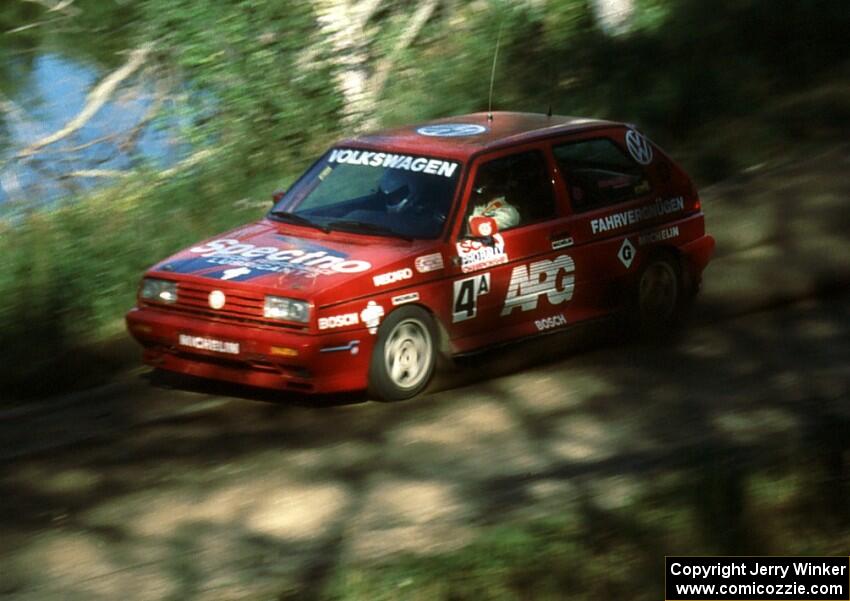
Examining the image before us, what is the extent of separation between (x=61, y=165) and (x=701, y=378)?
5.84 metres

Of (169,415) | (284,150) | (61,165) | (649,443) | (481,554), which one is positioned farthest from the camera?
(284,150)

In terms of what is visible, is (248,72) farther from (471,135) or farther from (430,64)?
(471,135)

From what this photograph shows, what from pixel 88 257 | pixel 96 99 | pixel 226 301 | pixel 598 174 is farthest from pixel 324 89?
pixel 226 301

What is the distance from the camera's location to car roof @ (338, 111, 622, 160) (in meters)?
10.0

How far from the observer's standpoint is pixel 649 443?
342 inches

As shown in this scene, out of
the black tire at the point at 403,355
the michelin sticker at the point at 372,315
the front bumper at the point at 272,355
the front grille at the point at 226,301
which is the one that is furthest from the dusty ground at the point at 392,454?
the front grille at the point at 226,301

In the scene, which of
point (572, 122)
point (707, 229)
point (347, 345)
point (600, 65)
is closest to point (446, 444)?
point (347, 345)

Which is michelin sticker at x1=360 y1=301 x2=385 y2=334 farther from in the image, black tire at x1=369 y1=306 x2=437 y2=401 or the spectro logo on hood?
the spectro logo on hood

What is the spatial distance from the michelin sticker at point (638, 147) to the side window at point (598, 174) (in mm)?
79

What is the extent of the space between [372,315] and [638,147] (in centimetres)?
295

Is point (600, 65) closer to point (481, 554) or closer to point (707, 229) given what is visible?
point (707, 229)

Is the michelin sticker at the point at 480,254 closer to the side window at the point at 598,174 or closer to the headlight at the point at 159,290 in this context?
the side window at the point at 598,174

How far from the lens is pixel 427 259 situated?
30.6 feet

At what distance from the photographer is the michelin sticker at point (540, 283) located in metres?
9.84
